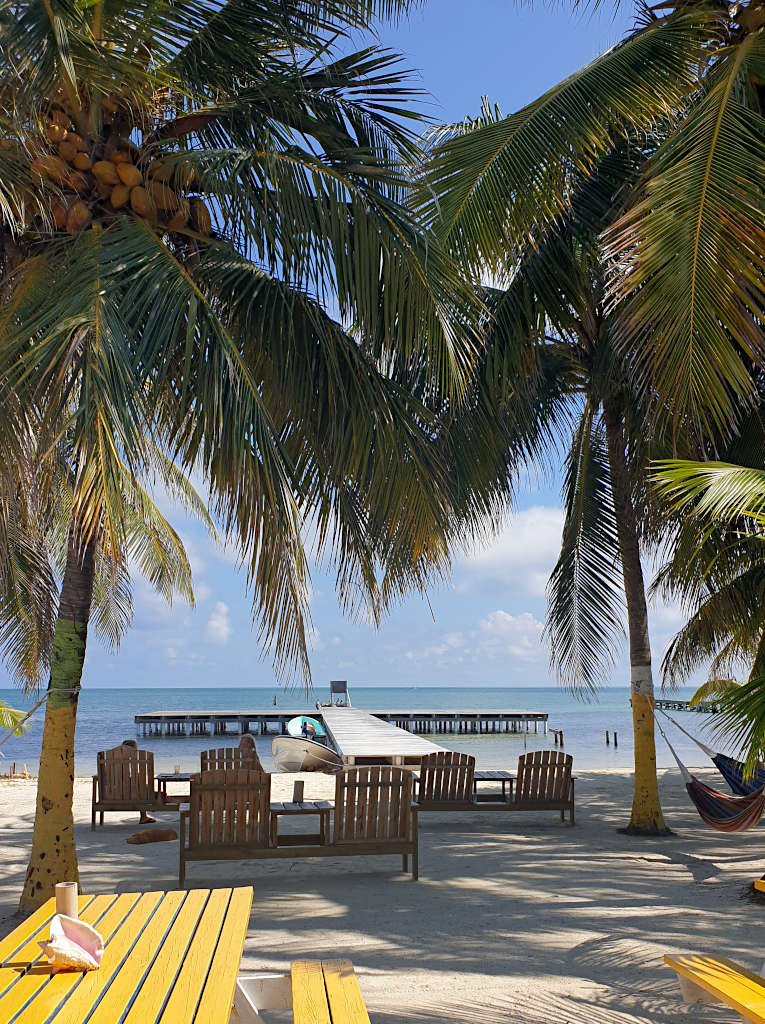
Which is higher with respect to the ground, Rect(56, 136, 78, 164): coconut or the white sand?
Rect(56, 136, 78, 164): coconut

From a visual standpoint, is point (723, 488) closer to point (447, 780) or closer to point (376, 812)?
point (376, 812)

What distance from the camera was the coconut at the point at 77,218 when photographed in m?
5.98

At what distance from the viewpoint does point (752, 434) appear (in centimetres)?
902

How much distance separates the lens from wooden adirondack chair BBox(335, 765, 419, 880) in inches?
303

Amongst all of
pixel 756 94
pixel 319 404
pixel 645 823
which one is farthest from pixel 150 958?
pixel 645 823

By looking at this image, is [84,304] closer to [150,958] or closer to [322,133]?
[322,133]

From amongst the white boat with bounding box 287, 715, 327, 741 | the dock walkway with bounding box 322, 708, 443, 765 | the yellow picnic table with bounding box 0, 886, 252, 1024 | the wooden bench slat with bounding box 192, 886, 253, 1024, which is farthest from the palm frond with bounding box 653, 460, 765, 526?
the white boat with bounding box 287, 715, 327, 741

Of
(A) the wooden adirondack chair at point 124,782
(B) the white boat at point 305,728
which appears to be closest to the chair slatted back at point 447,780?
(A) the wooden adirondack chair at point 124,782

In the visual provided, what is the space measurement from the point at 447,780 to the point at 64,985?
7.34 m

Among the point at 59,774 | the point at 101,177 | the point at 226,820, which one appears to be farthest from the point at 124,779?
the point at 101,177

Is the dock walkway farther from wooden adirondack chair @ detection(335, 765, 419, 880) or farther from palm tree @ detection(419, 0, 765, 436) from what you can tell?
palm tree @ detection(419, 0, 765, 436)

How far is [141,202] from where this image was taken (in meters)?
6.12

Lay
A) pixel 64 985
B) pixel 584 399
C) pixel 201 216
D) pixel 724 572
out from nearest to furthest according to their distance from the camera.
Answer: pixel 64 985 < pixel 201 216 < pixel 724 572 < pixel 584 399

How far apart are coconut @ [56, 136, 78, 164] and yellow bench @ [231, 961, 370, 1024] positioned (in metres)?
5.02
